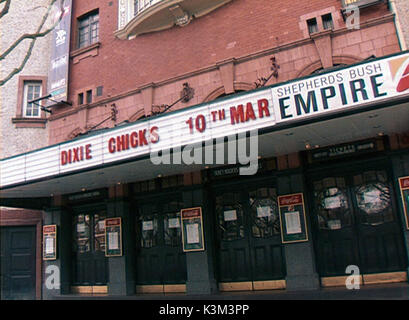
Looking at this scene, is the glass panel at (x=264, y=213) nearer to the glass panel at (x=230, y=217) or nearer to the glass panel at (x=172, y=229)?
the glass panel at (x=230, y=217)

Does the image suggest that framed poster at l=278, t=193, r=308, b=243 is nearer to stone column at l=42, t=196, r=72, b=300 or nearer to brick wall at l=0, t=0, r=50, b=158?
stone column at l=42, t=196, r=72, b=300

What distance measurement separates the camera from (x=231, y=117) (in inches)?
363

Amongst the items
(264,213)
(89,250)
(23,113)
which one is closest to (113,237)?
(89,250)

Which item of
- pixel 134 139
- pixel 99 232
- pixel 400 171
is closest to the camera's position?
pixel 400 171

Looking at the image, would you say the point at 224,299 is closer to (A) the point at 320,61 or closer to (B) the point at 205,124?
(B) the point at 205,124

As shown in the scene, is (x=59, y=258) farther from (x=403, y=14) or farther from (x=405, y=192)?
(x=403, y=14)

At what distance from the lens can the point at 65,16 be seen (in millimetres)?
17219

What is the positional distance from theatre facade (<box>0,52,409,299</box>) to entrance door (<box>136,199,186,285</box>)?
4cm

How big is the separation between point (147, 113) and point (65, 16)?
717 cm

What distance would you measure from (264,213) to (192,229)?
91.1 inches

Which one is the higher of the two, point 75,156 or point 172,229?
point 75,156

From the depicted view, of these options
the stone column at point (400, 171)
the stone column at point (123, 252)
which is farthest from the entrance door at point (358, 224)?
the stone column at point (123, 252)

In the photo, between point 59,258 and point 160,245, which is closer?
point 160,245
